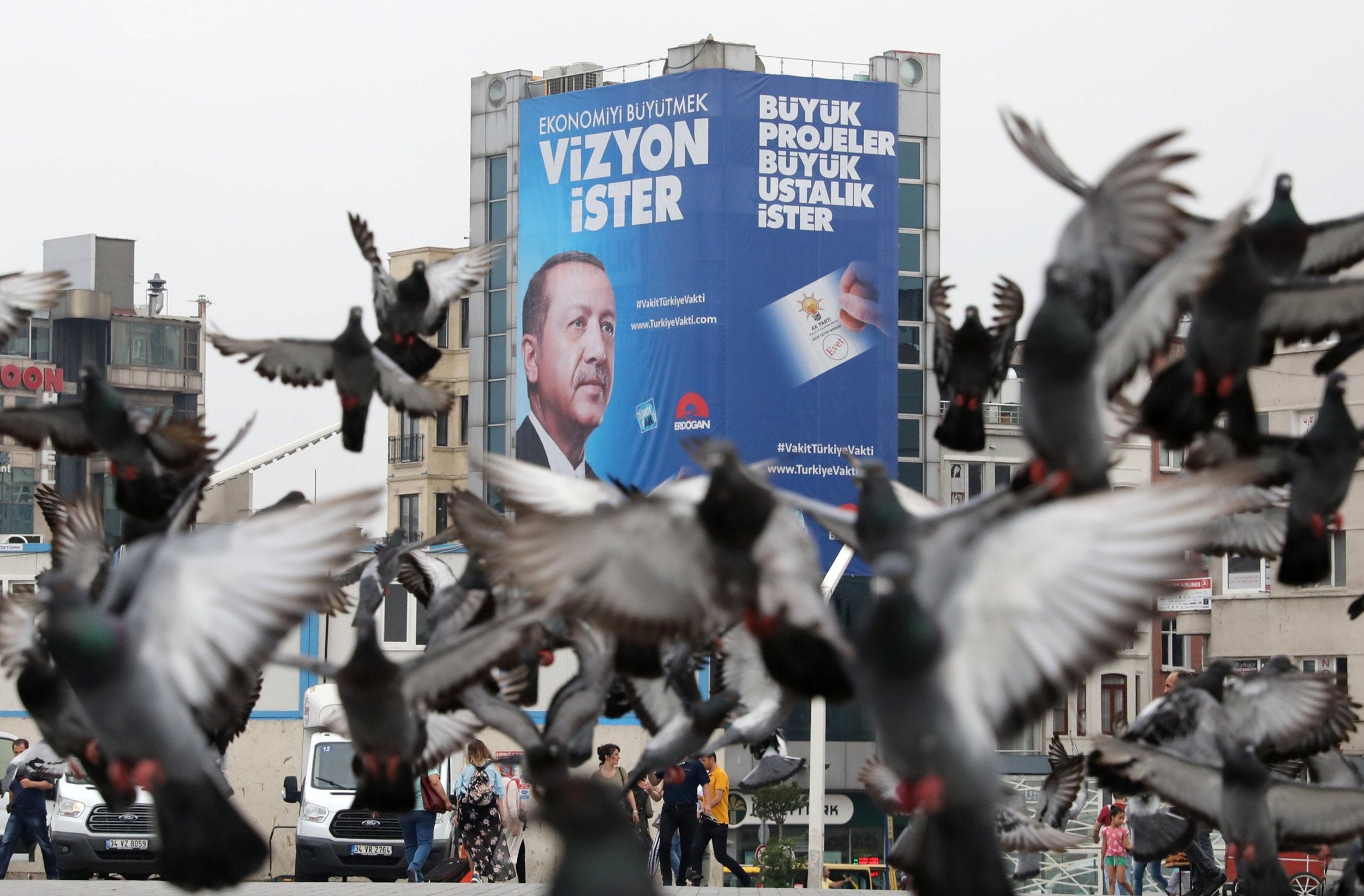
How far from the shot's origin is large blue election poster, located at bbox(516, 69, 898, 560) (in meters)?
61.7

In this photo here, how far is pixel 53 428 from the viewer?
951 centimetres

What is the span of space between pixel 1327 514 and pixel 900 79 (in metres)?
60.4

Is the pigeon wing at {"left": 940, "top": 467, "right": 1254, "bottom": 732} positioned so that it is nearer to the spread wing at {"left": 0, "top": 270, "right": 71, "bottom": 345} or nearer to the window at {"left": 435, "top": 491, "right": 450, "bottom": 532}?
the spread wing at {"left": 0, "top": 270, "right": 71, "bottom": 345}

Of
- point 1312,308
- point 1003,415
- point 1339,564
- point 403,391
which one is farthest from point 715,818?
point 1003,415

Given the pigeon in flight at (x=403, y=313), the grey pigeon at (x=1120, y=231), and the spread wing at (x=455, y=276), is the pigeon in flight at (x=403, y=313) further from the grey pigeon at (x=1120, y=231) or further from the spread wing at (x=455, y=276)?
the grey pigeon at (x=1120, y=231)

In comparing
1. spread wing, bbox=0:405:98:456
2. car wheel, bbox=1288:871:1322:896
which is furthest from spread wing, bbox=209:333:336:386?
car wheel, bbox=1288:871:1322:896

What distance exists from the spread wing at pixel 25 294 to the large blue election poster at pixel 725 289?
49151mm

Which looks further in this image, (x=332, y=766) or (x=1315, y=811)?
(x=332, y=766)

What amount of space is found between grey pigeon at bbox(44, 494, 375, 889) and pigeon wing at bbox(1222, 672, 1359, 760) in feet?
16.3

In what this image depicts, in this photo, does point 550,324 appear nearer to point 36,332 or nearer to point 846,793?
point 846,793

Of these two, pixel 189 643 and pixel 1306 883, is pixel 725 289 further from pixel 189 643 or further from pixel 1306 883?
pixel 189 643

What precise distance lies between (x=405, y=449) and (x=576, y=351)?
17369 millimetres

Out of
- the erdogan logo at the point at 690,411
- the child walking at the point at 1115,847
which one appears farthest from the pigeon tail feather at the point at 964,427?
the erdogan logo at the point at 690,411

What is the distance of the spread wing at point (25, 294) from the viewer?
1109 centimetres
